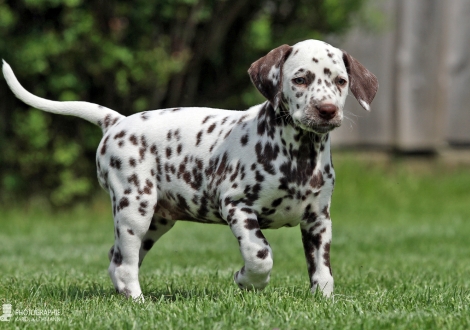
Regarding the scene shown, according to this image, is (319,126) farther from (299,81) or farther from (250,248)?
(250,248)

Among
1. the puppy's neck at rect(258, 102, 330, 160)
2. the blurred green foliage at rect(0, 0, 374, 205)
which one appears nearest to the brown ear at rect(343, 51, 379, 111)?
the puppy's neck at rect(258, 102, 330, 160)

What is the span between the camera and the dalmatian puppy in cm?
441

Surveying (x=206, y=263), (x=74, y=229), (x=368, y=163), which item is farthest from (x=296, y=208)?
(x=368, y=163)

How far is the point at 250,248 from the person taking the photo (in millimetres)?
4387

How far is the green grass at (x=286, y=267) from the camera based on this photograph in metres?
3.99

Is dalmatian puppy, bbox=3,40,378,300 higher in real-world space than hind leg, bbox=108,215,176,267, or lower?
higher

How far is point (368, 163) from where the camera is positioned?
40.7ft

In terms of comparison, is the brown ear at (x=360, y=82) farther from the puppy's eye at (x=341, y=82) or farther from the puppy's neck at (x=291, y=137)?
the puppy's neck at (x=291, y=137)

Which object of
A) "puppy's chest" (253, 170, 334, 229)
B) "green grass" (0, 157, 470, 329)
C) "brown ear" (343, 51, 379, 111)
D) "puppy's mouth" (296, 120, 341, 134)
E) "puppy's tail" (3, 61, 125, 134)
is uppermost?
"brown ear" (343, 51, 379, 111)

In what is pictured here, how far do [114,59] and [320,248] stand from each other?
5.94 meters

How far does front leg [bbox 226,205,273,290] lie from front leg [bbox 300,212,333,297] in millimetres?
311

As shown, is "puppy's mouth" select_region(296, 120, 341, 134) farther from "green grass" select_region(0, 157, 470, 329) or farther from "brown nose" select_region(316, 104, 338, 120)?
"green grass" select_region(0, 157, 470, 329)

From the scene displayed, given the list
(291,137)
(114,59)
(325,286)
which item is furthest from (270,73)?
(114,59)

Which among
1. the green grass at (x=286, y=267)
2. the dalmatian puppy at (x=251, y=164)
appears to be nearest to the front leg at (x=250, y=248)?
the dalmatian puppy at (x=251, y=164)
